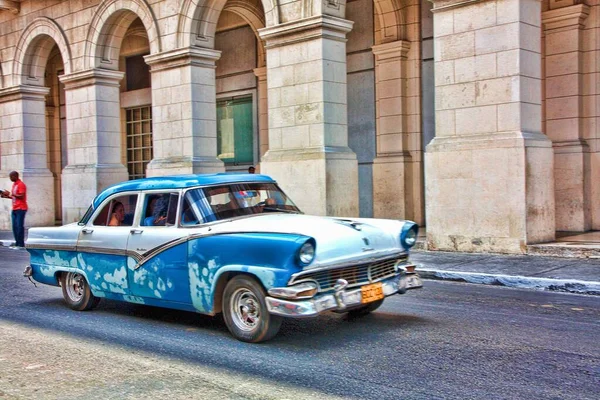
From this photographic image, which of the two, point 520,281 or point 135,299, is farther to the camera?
point 520,281

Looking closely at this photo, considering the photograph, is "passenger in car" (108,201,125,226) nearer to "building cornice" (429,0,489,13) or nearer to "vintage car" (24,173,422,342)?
"vintage car" (24,173,422,342)

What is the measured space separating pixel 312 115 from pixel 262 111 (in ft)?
21.9

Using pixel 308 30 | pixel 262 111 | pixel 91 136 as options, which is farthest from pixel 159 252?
pixel 262 111

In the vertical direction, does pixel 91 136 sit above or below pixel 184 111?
below

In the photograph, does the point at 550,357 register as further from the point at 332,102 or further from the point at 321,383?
the point at 332,102

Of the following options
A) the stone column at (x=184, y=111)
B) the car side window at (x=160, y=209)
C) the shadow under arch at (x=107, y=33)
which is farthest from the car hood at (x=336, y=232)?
A: the shadow under arch at (x=107, y=33)

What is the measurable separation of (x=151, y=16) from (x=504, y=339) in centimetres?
1415

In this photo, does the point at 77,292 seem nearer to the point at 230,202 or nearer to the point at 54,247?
the point at 54,247

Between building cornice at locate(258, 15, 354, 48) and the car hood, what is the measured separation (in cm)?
769

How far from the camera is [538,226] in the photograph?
39.1ft

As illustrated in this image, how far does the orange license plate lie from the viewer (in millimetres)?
6625

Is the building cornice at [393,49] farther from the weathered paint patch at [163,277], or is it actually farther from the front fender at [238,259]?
the front fender at [238,259]

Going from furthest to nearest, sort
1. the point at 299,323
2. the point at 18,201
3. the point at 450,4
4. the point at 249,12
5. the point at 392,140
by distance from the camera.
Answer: the point at 249,12 → the point at 392,140 → the point at 18,201 → the point at 450,4 → the point at 299,323

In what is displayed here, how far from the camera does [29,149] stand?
22891 millimetres
